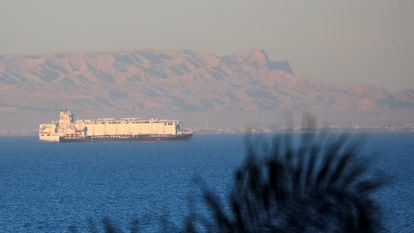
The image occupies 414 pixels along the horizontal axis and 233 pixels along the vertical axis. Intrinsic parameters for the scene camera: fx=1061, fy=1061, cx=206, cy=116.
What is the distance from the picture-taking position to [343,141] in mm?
12602

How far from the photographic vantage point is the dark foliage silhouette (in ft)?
40.0

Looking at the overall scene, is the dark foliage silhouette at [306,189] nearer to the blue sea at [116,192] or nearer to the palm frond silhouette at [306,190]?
the palm frond silhouette at [306,190]

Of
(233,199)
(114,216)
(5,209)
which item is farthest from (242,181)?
(5,209)

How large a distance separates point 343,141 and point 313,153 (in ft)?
1.31

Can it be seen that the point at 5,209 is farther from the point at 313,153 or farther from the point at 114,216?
the point at 313,153

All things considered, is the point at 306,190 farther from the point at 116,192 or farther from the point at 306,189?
the point at 116,192

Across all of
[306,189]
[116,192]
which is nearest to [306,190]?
[306,189]

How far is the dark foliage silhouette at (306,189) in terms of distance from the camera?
480 inches

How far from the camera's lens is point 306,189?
40.7 ft


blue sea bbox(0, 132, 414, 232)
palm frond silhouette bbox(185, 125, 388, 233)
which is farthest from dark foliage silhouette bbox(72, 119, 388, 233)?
blue sea bbox(0, 132, 414, 232)

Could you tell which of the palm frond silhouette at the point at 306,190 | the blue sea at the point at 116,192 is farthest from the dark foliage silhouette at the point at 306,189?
the blue sea at the point at 116,192

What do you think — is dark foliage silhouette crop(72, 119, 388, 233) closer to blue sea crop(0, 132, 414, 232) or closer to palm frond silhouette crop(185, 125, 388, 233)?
palm frond silhouette crop(185, 125, 388, 233)

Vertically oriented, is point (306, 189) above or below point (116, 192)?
above

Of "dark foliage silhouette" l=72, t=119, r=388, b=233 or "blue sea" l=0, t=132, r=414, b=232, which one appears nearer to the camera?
"dark foliage silhouette" l=72, t=119, r=388, b=233
